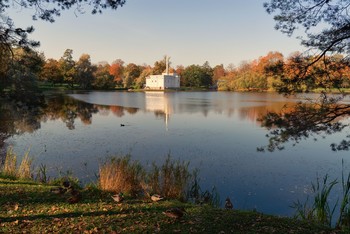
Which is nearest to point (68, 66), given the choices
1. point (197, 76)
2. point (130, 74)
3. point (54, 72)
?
point (54, 72)

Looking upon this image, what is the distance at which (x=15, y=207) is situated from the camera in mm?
5047

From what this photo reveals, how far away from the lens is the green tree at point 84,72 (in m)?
69.8

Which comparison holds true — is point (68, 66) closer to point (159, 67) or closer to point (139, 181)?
point (159, 67)

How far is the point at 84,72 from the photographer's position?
69.9 metres

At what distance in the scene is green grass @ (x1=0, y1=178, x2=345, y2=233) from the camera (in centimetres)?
434

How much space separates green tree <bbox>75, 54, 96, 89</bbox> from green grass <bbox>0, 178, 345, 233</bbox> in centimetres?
6782

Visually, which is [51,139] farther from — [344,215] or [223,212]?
[344,215]

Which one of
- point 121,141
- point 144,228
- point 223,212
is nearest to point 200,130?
point 121,141

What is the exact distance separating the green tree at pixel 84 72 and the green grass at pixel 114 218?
67824mm

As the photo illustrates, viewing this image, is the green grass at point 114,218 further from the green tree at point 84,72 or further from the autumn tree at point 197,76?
the autumn tree at point 197,76

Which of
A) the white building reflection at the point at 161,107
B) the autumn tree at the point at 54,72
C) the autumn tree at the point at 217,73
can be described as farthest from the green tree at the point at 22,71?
the autumn tree at the point at 217,73

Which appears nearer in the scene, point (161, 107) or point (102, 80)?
point (161, 107)

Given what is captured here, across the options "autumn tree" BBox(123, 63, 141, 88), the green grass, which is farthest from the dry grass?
"autumn tree" BBox(123, 63, 141, 88)

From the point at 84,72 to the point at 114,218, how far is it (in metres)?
69.5
